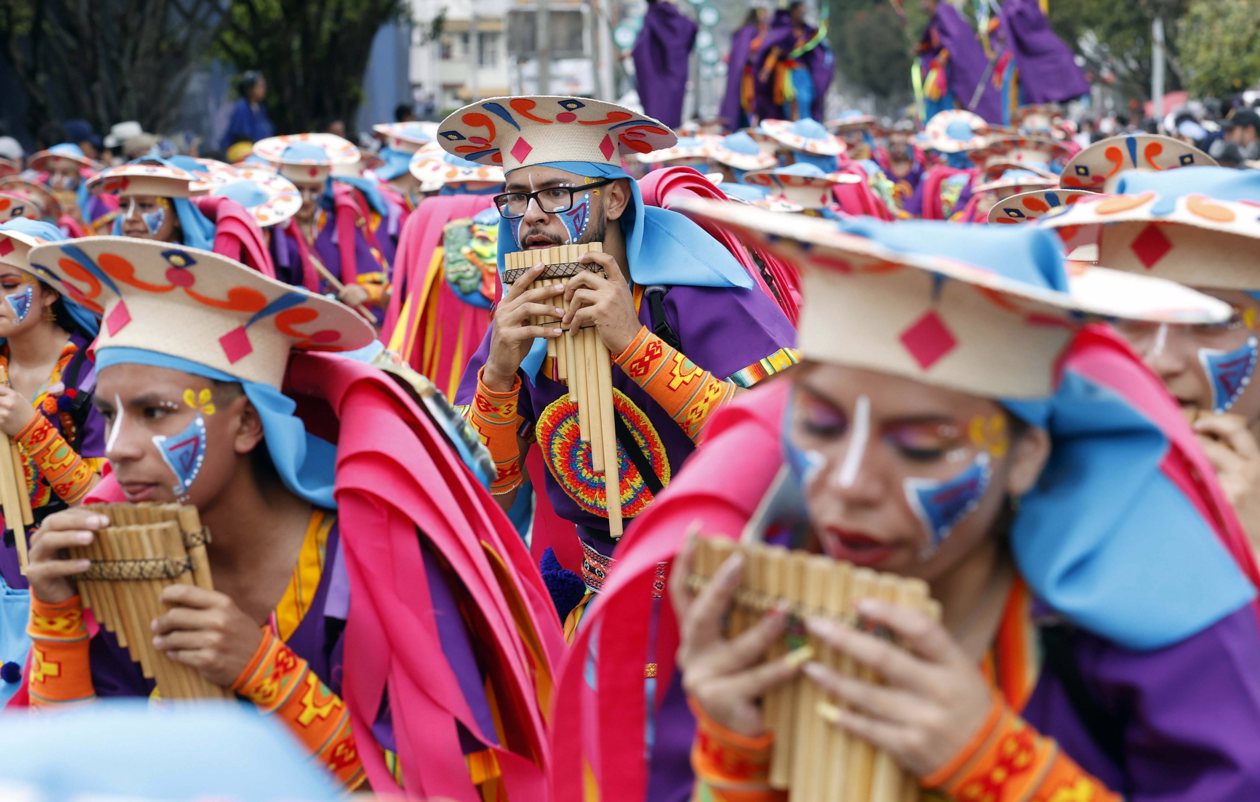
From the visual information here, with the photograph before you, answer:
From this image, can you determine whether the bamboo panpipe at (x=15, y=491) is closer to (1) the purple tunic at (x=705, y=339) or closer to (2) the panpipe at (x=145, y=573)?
(1) the purple tunic at (x=705, y=339)

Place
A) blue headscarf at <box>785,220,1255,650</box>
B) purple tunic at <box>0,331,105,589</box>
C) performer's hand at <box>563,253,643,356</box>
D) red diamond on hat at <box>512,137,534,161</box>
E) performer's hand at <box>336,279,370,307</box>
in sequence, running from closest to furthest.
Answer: blue headscarf at <box>785,220,1255,650</box> → performer's hand at <box>563,253,643,356</box> → red diamond on hat at <box>512,137,534,161</box> → purple tunic at <box>0,331,105,589</box> → performer's hand at <box>336,279,370,307</box>

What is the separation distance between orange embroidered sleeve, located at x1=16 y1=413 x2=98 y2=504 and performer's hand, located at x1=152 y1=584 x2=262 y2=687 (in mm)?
2302

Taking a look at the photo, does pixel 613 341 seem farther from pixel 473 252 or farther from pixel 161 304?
pixel 473 252

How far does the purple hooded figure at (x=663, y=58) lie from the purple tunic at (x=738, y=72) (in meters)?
0.52

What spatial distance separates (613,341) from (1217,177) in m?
1.72

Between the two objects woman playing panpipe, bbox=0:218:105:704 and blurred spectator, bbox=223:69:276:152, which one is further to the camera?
blurred spectator, bbox=223:69:276:152

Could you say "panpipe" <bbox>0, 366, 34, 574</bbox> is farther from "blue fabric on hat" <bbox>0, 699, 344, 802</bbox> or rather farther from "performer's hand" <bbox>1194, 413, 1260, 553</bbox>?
"blue fabric on hat" <bbox>0, 699, 344, 802</bbox>

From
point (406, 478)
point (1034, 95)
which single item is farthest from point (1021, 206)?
point (1034, 95)

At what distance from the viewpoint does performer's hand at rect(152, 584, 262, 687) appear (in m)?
3.18

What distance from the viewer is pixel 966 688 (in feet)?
7.19

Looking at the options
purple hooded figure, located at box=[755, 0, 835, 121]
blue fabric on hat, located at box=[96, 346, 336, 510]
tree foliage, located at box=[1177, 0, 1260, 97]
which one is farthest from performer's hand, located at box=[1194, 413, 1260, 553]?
tree foliage, located at box=[1177, 0, 1260, 97]

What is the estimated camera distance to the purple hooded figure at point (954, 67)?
1914cm

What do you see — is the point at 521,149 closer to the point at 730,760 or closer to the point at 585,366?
the point at 585,366

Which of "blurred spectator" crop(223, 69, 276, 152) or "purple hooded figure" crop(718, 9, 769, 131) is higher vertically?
"purple hooded figure" crop(718, 9, 769, 131)
